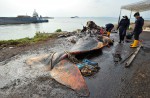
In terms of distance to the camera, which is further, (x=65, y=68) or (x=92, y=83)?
(x=65, y=68)

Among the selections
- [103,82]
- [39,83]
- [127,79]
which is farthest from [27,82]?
[127,79]

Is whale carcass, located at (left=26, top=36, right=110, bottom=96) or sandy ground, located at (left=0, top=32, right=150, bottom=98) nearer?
sandy ground, located at (left=0, top=32, right=150, bottom=98)

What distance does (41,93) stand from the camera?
4238 millimetres

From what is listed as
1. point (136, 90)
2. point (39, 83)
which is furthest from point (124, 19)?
point (39, 83)

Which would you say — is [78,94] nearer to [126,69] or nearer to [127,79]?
[127,79]

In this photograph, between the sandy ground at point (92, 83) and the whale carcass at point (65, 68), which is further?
the whale carcass at point (65, 68)

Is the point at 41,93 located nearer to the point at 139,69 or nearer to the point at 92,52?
the point at 139,69

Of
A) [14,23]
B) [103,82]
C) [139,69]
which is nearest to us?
[103,82]

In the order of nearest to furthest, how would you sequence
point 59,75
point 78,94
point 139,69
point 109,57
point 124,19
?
point 78,94, point 59,75, point 139,69, point 109,57, point 124,19

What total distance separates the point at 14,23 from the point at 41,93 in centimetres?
6692

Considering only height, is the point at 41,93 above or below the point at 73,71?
below

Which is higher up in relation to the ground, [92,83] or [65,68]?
[65,68]

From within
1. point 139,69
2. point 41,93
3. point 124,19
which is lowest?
point 41,93

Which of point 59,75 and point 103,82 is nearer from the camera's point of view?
point 103,82
